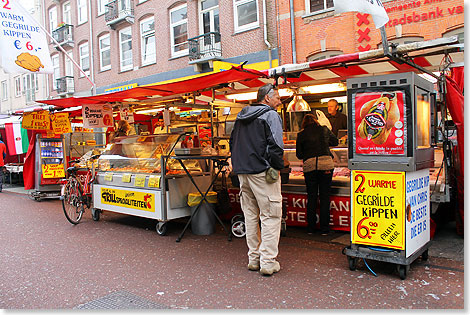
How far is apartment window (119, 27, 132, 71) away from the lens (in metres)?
20.1

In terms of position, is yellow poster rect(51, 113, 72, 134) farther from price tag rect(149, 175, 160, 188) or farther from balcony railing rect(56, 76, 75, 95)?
balcony railing rect(56, 76, 75, 95)

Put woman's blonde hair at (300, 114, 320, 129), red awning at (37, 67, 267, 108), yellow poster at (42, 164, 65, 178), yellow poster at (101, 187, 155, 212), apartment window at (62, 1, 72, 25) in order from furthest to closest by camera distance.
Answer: apartment window at (62, 1, 72, 25), yellow poster at (42, 164, 65, 178), yellow poster at (101, 187, 155, 212), woman's blonde hair at (300, 114, 320, 129), red awning at (37, 67, 267, 108)

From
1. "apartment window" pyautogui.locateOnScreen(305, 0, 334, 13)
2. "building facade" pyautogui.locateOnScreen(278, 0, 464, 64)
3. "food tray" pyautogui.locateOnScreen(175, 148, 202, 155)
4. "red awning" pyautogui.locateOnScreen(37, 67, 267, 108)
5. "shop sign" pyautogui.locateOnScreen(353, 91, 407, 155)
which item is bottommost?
"food tray" pyautogui.locateOnScreen(175, 148, 202, 155)

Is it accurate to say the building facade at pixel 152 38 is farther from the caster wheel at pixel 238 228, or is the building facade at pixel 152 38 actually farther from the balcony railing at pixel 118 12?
the caster wheel at pixel 238 228

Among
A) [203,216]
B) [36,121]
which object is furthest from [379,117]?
[36,121]

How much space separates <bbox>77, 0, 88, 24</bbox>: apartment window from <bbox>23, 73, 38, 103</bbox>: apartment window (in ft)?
21.4

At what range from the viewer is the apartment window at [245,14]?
1467cm

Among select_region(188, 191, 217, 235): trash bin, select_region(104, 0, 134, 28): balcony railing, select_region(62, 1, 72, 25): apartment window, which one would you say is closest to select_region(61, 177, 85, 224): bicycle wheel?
select_region(188, 191, 217, 235): trash bin

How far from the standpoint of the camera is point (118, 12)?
19.7 metres

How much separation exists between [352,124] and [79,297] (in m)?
3.34

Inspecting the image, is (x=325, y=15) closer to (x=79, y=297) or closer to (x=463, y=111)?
(x=463, y=111)

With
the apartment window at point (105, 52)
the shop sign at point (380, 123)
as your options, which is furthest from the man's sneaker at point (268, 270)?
the apartment window at point (105, 52)

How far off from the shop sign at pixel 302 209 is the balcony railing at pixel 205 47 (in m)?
9.23

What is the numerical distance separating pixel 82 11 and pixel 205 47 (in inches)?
435
